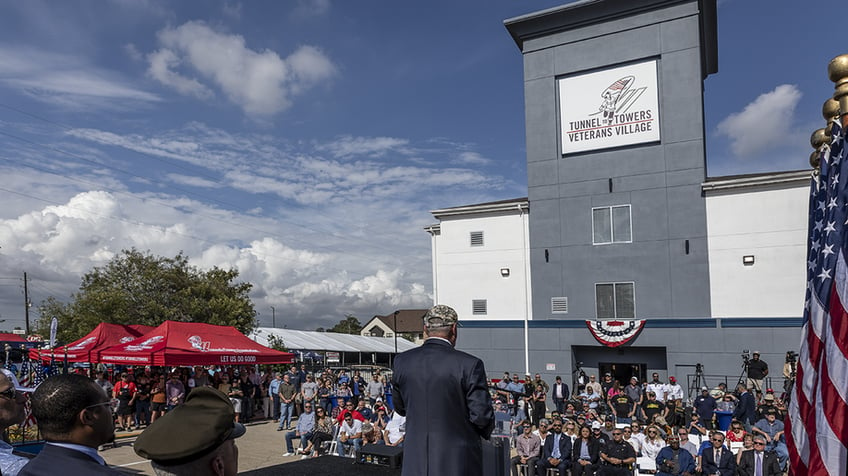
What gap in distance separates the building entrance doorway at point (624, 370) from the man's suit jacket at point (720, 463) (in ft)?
42.4

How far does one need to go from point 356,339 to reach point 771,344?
112ft

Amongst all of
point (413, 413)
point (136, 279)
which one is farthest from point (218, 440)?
point (136, 279)

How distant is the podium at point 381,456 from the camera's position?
16.4 feet

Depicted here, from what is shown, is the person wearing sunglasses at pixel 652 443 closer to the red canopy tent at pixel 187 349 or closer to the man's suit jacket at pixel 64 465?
the red canopy tent at pixel 187 349

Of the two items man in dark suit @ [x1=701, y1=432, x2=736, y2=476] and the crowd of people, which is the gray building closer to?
the crowd of people

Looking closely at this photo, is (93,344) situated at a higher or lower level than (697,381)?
higher

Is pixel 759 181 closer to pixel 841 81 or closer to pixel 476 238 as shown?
pixel 476 238

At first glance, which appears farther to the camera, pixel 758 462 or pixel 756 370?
pixel 756 370

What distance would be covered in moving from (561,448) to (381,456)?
9.27m

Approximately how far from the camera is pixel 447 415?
3766 mm

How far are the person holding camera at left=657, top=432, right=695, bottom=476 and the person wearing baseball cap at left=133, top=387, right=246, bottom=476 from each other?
12.4 metres

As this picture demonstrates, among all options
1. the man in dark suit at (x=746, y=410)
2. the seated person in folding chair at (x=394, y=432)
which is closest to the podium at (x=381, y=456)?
the seated person in folding chair at (x=394, y=432)

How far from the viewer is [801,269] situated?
22.5 meters

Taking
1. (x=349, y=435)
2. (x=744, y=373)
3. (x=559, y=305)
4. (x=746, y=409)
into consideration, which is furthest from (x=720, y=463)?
(x=559, y=305)
